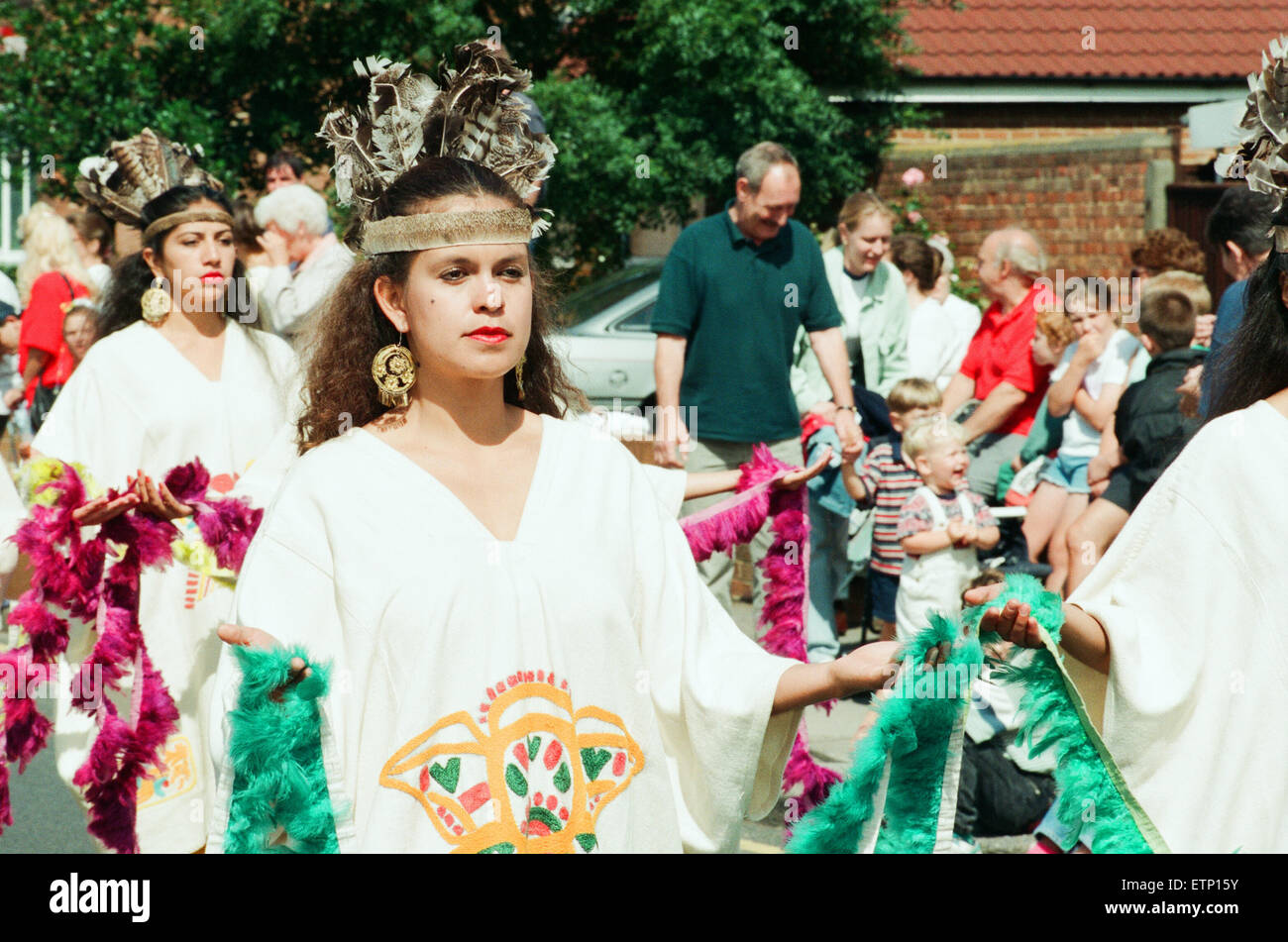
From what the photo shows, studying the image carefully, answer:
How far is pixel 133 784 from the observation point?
4.37 metres

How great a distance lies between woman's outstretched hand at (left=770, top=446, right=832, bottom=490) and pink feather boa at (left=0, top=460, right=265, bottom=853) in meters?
1.44

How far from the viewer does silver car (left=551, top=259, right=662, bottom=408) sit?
1046 cm

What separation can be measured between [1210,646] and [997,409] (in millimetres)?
4985

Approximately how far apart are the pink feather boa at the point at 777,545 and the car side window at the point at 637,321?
5668 millimetres

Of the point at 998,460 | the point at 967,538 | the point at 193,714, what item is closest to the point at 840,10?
the point at 998,460

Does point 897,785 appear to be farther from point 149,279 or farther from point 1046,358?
point 1046,358

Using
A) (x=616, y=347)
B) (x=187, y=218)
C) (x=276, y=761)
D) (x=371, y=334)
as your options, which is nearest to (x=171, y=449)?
(x=187, y=218)

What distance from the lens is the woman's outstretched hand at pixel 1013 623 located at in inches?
112

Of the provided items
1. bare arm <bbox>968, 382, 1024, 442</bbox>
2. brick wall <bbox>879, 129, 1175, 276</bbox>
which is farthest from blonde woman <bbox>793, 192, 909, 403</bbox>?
brick wall <bbox>879, 129, 1175, 276</bbox>

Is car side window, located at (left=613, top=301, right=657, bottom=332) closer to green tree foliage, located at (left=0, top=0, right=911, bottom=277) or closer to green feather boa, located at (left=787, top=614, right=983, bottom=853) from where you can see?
green tree foliage, located at (left=0, top=0, right=911, bottom=277)

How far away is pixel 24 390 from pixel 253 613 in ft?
27.3

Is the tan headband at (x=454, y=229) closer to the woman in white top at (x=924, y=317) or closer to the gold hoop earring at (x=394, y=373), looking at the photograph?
the gold hoop earring at (x=394, y=373)

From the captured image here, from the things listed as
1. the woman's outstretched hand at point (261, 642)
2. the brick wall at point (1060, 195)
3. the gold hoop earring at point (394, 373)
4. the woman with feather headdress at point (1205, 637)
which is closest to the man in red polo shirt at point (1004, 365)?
the brick wall at point (1060, 195)
